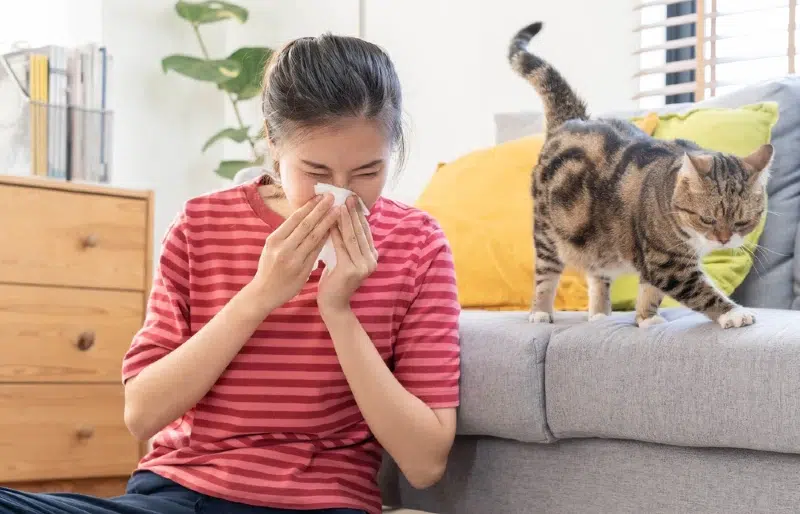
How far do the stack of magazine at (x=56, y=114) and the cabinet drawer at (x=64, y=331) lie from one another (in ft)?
1.42

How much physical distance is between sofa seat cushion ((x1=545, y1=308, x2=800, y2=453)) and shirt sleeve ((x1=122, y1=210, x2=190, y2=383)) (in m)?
0.54

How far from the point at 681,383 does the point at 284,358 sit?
0.53 meters

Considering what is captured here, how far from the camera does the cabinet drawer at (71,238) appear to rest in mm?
2523

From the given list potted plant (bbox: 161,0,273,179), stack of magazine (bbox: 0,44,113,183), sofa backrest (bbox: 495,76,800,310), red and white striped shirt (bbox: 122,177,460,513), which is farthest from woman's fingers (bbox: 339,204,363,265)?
potted plant (bbox: 161,0,273,179)

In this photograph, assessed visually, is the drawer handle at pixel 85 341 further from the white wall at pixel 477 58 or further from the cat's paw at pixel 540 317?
the cat's paw at pixel 540 317

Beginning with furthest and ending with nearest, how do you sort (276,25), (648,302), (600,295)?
(276,25) → (600,295) → (648,302)

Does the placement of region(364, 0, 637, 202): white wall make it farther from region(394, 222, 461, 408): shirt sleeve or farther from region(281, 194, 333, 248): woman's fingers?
region(281, 194, 333, 248): woman's fingers

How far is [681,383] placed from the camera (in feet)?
4.13

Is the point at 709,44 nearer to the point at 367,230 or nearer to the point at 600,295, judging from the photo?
the point at 600,295

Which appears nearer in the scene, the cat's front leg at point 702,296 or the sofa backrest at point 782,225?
the cat's front leg at point 702,296

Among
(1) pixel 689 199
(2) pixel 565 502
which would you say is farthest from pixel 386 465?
(1) pixel 689 199

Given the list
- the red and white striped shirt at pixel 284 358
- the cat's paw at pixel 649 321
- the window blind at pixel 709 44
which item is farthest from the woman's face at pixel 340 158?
the window blind at pixel 709 44

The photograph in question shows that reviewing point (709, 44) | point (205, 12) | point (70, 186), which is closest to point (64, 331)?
point (70, 186)

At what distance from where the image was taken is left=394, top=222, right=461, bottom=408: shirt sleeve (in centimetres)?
133
